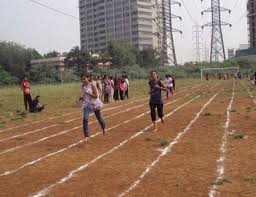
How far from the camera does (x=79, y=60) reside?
91.6 m

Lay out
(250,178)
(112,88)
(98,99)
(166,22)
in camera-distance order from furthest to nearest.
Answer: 1. (166,22)
2. (112,88)
3. (98,99)
4. (250,178)

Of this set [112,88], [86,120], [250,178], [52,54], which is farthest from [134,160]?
[52,54]

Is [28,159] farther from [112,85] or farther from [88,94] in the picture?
[112,85]

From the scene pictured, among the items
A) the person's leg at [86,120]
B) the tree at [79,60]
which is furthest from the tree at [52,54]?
the person's leg at [86,120]

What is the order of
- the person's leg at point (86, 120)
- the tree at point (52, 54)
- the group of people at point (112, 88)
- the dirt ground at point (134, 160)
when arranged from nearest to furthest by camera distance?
the dirt ground at point (134, 160)
the person's leg at point (86, 120)
the group of people at point (112, 88)
the tree at point (52, 54)

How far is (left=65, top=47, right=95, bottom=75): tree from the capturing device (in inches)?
3580

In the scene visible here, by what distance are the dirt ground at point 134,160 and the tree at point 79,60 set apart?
250 feet

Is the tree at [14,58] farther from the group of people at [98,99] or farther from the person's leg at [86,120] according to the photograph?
the person's leg at [86,120]

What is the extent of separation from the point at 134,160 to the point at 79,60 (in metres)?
83.5

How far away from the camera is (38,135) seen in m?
13.6

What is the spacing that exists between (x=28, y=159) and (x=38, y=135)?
3952 mm

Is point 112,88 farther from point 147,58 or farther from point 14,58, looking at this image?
point 147,58

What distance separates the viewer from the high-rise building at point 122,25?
9024cm

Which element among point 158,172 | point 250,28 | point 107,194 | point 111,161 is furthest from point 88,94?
point 250,28
